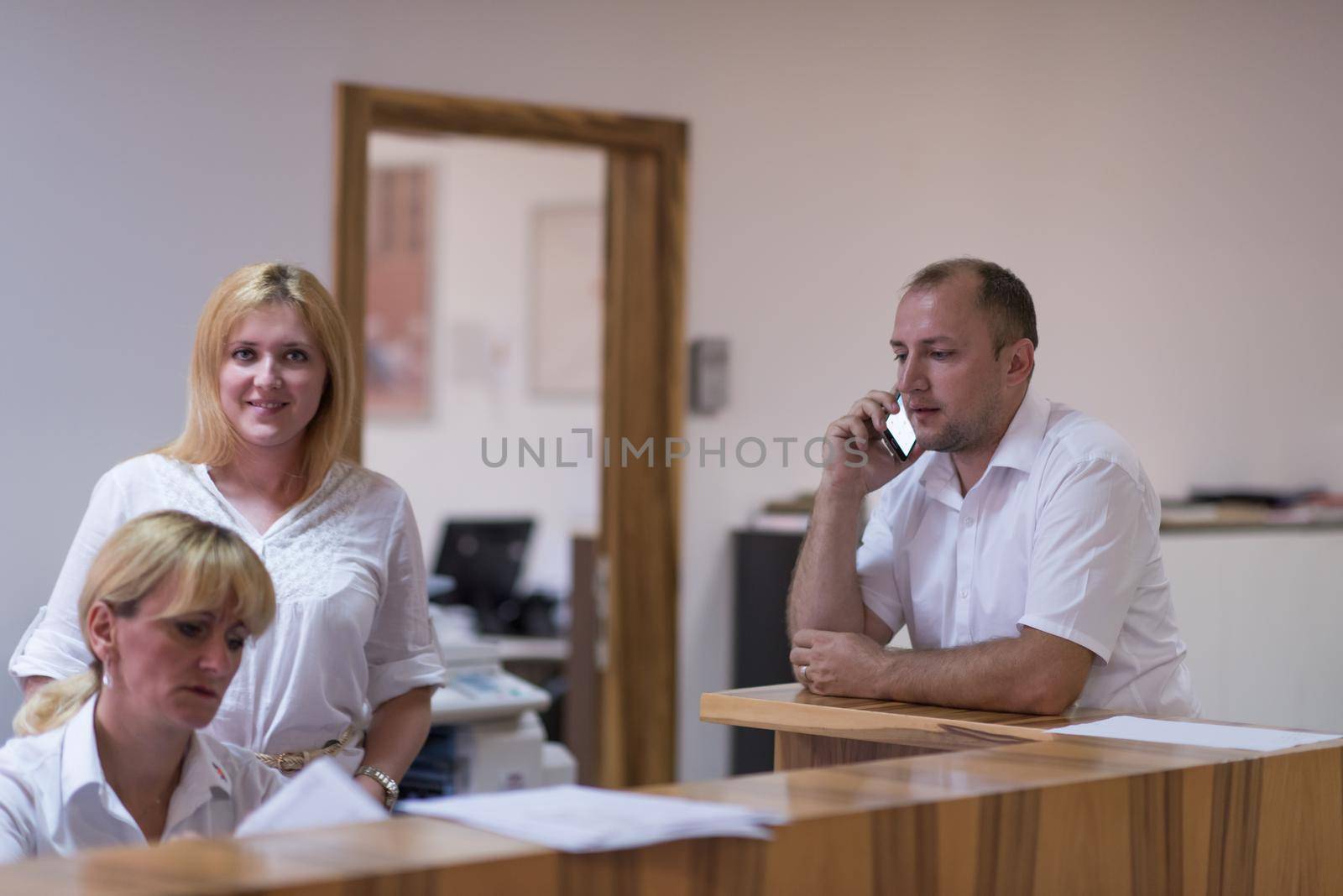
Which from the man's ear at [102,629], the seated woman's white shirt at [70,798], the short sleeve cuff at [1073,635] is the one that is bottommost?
the seated woman's white shirt at [70,798]

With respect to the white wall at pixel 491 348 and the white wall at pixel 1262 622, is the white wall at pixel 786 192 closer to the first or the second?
the white wall at pixel 1262 622

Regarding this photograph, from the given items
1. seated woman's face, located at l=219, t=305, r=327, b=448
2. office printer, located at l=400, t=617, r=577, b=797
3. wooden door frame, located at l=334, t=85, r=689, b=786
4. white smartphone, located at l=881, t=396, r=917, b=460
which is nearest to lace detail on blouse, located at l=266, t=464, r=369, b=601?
seated woman's face, located at l=219, t=305, r=327, b=448

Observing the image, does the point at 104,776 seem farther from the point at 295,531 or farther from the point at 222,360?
the point at 222,360

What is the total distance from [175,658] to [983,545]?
1.39m

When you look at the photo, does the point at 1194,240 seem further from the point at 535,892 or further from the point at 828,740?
the point at 535,892

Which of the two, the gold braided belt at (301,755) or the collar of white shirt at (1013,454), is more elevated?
the collar of white shirt at (1013,454)

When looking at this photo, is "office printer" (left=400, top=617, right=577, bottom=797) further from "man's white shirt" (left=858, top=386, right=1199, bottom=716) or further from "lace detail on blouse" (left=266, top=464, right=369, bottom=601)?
"lace detail on blouse" (left=266, top=464, right=369, bottom=601)

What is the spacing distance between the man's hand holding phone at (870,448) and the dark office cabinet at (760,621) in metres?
1.83

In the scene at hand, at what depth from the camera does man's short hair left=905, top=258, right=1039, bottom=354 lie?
106 inches

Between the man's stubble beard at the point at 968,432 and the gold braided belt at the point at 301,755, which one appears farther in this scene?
the man's stubble beard at the point at 968,432

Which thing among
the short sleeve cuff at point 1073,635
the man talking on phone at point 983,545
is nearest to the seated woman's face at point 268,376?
the man talking on phone at point 983,545

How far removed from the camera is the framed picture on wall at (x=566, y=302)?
25.3 ft

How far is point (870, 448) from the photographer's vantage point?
9.22 ft

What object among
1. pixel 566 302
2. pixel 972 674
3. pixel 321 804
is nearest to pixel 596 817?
pixel 321 804
